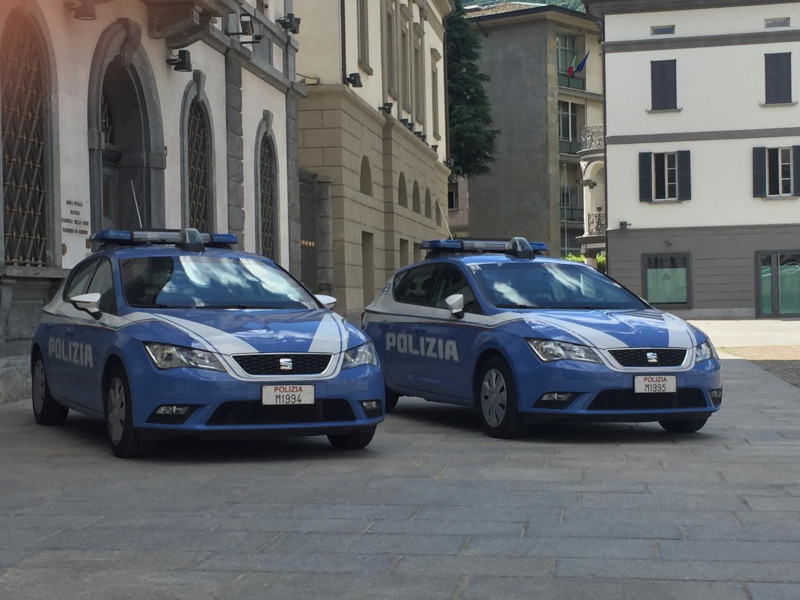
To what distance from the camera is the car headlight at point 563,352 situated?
406 inches

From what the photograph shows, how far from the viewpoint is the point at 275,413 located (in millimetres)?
9117

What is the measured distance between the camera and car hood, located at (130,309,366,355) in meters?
9.08

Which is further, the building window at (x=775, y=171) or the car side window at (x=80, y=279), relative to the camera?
the building window at (x=775, y=171)

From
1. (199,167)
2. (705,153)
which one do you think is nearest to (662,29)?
(705,153)

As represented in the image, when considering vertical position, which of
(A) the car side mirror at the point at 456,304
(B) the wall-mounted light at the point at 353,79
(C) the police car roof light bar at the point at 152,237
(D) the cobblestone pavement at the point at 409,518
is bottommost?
(D) the cobblestone pavement at the point at 409,518

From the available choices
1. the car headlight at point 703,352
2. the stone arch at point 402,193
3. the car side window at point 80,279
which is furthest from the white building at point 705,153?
the car side window at point 80,279

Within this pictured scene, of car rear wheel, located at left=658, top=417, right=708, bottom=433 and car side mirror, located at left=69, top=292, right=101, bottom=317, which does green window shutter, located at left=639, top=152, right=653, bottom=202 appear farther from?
car side mirror, located at left=69, top=292, right=101, bottom=317

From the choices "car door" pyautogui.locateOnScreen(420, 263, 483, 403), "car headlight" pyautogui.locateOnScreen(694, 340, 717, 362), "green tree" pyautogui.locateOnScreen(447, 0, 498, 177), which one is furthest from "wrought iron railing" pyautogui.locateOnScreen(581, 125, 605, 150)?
"car headlight" pyautogui.locateOnScreen(694, 340, 717, 362)

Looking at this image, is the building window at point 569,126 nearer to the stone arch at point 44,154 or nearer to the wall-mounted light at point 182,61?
the wall-mounted light at point 182,61

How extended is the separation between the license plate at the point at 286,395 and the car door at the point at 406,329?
9.87 ft

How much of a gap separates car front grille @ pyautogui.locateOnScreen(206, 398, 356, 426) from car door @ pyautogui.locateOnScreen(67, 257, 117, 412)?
1.11 metres

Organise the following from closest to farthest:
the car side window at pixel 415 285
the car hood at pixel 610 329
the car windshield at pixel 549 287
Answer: the car hood at pixel 610 329
the car windshield at pixel 549 287
the car side window at pixel 415 285

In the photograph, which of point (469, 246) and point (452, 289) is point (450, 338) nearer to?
point (452, 289)

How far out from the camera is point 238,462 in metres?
9.19
